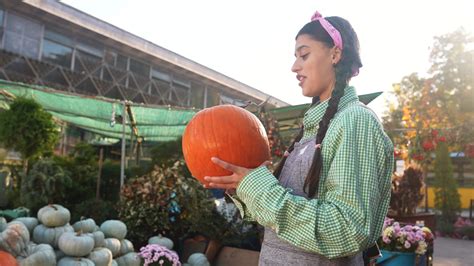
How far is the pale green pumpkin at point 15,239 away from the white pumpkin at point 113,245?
0.89 m

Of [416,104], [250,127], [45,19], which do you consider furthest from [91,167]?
[416,104]

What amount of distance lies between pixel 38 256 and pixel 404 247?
148 inches

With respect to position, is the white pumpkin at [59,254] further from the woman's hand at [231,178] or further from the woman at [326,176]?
the woman's hand at [231,178]

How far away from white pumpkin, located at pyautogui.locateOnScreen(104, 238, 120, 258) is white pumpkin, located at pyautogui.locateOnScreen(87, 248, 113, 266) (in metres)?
0.19

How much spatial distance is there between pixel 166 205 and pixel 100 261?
1279 mm

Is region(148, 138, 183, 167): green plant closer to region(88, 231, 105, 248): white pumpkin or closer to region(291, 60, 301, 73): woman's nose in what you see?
region(88, 231, 105, 248): white pumpkin

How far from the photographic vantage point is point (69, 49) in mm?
14680

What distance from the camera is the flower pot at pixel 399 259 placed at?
4059 mm

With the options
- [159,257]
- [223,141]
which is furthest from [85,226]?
[223,141]

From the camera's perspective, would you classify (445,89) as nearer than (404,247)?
No

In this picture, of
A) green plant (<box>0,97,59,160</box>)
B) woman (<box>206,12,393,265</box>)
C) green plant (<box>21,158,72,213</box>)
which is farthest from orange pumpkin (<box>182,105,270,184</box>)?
green plant (<box>0,97,59,160</box>)

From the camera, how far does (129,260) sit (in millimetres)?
5059

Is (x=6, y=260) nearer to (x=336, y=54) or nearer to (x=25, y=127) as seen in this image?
(x=336, y=54)

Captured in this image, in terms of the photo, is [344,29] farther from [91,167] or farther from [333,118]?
[91,167]
